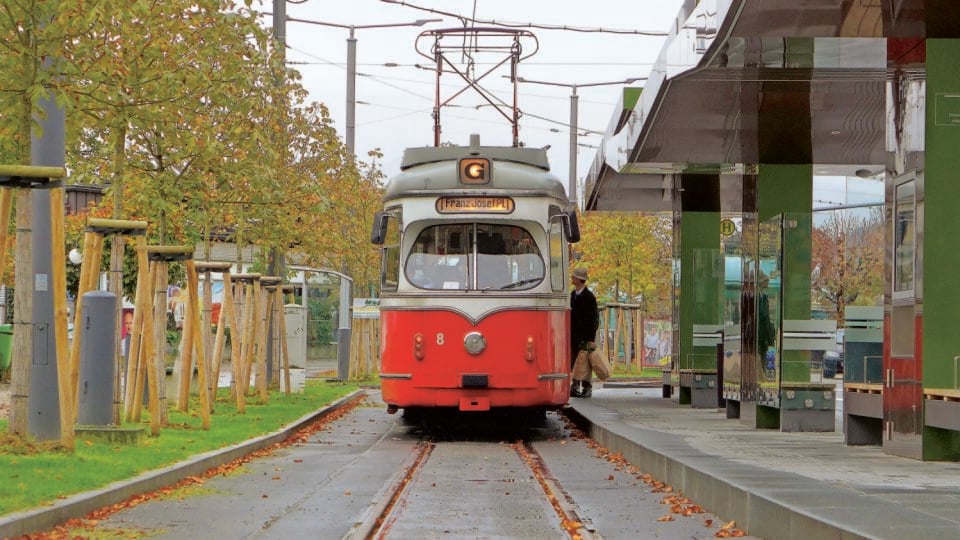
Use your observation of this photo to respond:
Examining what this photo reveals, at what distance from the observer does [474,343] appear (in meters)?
19.0

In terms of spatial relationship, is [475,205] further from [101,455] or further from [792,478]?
[792,478]

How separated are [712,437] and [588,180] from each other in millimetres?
10817

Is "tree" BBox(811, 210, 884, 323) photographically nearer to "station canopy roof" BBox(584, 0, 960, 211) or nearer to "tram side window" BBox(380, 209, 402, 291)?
"station canopy roof" BBox(584, 0, 960, 211)

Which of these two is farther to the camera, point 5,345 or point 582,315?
point 5,345

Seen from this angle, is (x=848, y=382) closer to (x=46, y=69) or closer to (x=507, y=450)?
(x=507, y=450)

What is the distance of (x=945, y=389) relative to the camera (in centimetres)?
1330

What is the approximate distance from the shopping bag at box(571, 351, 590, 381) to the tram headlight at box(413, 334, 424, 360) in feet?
28.5

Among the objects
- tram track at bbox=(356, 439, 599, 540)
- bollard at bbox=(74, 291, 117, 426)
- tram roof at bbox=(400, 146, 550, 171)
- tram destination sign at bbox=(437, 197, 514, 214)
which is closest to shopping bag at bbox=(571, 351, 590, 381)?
tram roof at bbox=(400, 146, 550, 171)

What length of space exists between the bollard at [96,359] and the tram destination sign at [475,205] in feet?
18.1

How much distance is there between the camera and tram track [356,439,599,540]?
10.6m

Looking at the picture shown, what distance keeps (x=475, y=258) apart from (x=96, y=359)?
5801mm

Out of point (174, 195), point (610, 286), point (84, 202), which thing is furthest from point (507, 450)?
point (84, 202)

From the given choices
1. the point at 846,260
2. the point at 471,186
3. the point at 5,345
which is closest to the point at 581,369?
the point at 846,260

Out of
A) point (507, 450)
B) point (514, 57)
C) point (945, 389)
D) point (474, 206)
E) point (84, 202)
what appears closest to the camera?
point (945, 389)
